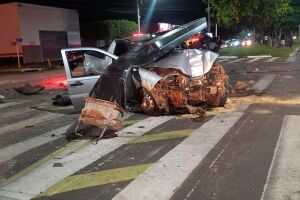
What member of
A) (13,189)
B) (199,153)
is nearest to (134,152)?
(199,153)

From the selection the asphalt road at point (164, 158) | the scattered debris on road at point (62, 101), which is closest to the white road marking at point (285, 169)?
the asphalt road at point (164, 158)

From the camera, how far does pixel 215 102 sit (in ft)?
33.5

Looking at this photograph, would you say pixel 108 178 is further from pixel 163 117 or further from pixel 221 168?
pixel 163 117

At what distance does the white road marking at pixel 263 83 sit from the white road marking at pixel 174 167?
17.0 feet

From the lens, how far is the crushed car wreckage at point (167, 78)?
377 inches

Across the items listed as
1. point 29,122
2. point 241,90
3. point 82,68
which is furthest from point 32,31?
point 29,122

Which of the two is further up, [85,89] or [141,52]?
[141,52]

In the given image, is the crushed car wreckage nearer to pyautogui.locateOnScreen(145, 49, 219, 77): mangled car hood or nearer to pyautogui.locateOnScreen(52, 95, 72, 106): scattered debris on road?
pyautogui.locateOnScreen(145, 49, 219, 77): mangled car hood

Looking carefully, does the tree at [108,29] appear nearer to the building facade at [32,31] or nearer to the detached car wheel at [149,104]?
the building facade at [32,31]

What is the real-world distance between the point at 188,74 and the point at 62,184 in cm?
493

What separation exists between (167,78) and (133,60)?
2.79 feet

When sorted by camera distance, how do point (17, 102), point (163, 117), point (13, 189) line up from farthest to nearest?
point (17, 102) → point (163, 117) → point (13, 189)

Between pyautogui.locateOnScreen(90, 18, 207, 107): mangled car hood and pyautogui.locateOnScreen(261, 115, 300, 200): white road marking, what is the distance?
127 inches

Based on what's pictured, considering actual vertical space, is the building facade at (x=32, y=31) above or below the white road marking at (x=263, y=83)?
above
